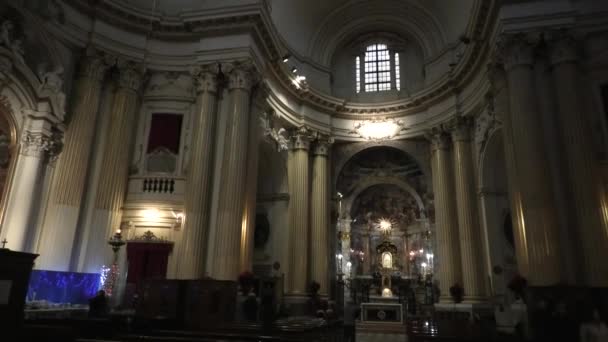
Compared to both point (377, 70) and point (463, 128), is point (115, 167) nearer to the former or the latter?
point (463, 128)

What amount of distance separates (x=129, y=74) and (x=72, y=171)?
3931 mm

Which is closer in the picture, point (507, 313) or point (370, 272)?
point (507, 313)

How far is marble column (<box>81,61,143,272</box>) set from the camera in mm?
13398

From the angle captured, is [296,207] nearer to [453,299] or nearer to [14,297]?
[453,299]

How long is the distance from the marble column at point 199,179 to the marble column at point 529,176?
31.6ft

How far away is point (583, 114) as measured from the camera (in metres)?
12.5

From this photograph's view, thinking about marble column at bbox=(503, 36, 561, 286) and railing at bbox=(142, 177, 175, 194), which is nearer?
marble column at bbox=(503, 36, 561, 286)

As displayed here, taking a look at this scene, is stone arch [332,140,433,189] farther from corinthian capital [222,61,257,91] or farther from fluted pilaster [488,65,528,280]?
corinthian capital [222,61,257,91]

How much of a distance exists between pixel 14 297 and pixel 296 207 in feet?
44.4

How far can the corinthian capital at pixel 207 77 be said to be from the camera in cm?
1493

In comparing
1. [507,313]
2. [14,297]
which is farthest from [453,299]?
[14,297]

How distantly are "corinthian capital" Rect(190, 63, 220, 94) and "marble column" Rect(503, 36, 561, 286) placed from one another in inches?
382

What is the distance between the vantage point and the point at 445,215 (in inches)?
742

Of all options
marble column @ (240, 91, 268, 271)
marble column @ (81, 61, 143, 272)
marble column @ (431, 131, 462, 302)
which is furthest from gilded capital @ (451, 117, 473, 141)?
marble column @ (81, 61, 143, 272)
